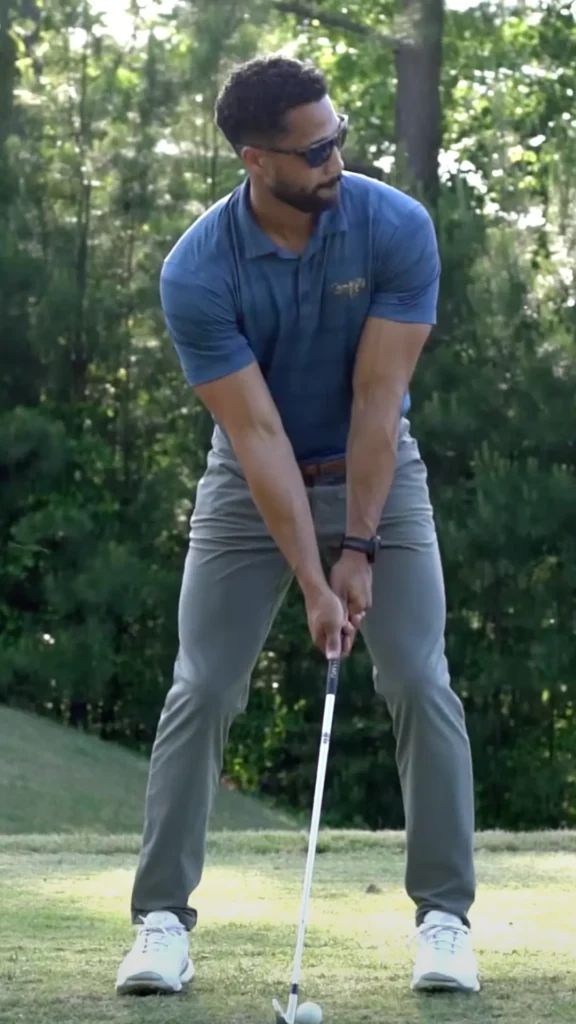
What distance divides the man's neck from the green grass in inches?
58.0

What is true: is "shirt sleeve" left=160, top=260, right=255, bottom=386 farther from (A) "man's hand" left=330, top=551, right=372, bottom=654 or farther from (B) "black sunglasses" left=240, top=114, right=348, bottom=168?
(A) "man's hand" left=330, top=551, right=372, bottom=654

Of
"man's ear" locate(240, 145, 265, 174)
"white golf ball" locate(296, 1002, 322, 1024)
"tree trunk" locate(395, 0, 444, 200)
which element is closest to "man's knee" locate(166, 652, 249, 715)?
"white golf ball" locate(296, 1002, 322, 1024)

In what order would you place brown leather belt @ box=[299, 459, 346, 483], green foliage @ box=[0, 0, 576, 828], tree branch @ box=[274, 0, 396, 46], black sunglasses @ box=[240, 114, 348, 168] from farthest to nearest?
tree branch @ box=[274, 0, 396, 46]
green foliage @ box=[0, 0, 576, 828]
brown leather belt @ box=[299, 459, 346, 483]
black sunglasses @ box=[240, 114, 348, 168]

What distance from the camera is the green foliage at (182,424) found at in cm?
1334

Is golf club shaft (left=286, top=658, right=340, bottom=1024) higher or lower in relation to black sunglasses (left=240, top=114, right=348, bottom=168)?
lower

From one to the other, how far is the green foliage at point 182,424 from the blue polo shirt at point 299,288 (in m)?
9.55

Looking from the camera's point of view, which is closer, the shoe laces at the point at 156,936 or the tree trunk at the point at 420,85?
the shoe laces at the point at 156,936

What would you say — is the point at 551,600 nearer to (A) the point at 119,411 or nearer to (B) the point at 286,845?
(A) the point at 119,411

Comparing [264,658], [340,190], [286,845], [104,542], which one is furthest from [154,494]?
[340,190]

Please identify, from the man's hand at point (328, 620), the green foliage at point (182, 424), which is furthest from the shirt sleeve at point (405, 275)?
the green foliage at point (182, 424)

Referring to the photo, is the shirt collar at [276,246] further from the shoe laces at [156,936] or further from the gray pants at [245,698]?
the shoe laces at [156,936]

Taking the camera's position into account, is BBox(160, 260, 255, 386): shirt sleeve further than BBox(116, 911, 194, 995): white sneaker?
Yes

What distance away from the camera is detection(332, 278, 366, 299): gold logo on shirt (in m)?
3.55

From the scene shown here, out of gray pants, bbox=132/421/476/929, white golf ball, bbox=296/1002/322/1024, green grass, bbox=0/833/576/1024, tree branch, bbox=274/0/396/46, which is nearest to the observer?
white golf ball, bbox=296/1002/322/1024
